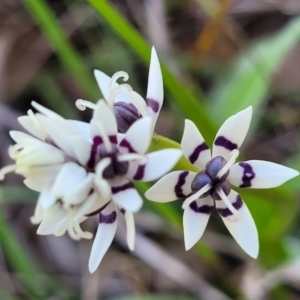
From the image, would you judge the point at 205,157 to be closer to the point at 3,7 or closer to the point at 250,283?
the point at 250,283

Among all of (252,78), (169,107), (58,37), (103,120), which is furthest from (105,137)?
(169,107)

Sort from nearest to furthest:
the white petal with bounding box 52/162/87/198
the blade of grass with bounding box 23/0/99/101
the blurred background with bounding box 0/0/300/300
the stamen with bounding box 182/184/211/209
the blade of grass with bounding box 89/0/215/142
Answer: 1. the white petal with bounding box 52/162/87/198
2. the stamen with bounding box 182/184/211/209
3. the blade of grass with bounding box 89/0/215/142
4. the blade of grass with bounding box 23/0/99/101
5. the blurred background with bounding box 0/0/300/300

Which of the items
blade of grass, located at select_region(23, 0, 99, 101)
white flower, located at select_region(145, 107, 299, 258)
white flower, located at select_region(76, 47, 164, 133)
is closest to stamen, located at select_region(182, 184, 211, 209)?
white flower, located at select_region(145, 107, 299, 258)

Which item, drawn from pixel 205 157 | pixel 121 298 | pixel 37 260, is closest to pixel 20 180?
pixel 37 260

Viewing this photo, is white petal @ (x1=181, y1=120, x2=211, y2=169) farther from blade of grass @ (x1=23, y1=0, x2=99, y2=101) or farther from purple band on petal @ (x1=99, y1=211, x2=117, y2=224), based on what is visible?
blade of grass @ (x1=23, y1=0, x2=99, y2=101)

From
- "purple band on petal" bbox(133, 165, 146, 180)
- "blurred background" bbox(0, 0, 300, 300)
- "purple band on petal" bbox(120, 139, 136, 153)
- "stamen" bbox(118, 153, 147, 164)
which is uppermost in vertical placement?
"purple band on petal" bbox(120, 139, 136, 153)

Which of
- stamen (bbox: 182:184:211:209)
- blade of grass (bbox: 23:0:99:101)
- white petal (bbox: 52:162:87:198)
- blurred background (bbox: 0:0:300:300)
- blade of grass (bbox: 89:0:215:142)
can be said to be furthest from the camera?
blurred background (bbox: 0:0:300:300)

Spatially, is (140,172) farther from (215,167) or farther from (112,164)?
(215,167)
